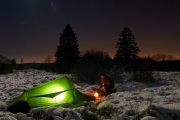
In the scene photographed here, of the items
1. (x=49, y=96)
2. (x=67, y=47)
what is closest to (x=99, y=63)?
(x=49, y=96)

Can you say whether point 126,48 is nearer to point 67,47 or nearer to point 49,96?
point 67,47

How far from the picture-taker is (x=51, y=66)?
1443 inches

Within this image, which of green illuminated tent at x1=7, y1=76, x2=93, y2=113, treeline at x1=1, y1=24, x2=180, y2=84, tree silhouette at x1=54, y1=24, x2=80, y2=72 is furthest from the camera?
tree silhouette at x1=54, y1=24, x2=80, y2=72

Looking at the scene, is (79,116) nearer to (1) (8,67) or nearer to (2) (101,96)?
(2) (101,96)

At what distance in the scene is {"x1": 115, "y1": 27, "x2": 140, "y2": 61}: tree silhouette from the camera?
50406 millimetres

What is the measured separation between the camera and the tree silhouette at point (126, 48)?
5041 centimetres

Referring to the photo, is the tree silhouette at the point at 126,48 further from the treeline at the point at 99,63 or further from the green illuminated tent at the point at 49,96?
the green illuminated tent at the point at 49,96

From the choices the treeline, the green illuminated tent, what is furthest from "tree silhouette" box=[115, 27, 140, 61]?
the green illuminated tent

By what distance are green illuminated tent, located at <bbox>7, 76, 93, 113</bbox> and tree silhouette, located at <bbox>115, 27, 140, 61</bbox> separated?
4131 cm

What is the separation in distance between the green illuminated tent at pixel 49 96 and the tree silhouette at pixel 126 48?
4131cm

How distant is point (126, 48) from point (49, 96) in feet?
143

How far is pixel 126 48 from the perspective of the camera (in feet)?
166

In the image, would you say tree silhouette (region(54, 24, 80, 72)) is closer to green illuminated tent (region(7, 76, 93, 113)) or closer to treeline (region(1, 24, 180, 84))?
treeline (region(1, 24, 180, 84))

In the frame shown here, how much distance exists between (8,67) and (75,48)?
20352 mm
